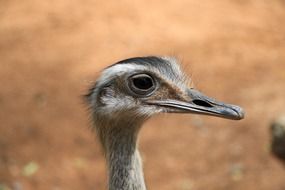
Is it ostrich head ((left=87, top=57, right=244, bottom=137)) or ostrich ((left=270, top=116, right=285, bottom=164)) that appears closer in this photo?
ostrich head ((left=87, top=57, right=244, bottom=137))

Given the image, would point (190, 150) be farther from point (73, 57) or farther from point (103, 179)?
point (73, 57)

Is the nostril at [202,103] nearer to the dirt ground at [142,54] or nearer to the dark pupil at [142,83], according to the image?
the dark pupil at [142,83]

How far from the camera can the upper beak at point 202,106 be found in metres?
3.51

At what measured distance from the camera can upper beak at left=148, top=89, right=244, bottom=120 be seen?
11.5 ft

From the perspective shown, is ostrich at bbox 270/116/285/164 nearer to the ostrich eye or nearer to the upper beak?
the upper beak

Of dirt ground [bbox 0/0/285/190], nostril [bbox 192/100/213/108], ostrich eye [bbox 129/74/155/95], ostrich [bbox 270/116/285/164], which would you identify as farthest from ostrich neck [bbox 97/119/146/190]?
ostrich [bbox 270/116/285/164]

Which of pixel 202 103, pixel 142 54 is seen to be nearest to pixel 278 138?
pixel 142 54

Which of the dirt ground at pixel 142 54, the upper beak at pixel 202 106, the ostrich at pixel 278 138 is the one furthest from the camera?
the dirt ground at pixel 142 54

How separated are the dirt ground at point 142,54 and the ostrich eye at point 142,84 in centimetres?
218

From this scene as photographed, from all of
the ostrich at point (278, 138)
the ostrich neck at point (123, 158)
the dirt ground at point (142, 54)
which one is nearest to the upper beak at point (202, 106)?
the ostrich neck at point (123, 158)

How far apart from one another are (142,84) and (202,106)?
0.99ft

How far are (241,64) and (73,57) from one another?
1.84 metres

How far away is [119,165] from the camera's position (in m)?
3.62

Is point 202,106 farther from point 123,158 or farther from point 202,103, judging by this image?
point 123,158
